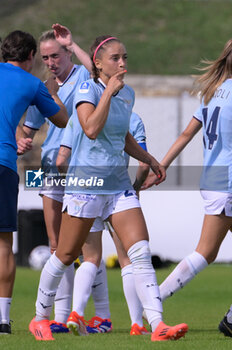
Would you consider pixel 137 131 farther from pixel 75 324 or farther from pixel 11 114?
pixel 75 324

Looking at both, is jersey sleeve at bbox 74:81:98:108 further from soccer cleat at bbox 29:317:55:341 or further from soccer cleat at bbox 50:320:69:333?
soccer cleat at bbox 50:320:69:333

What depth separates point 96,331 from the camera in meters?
7.43

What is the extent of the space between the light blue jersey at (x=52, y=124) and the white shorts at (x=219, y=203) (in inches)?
57.8

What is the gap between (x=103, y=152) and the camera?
6340 millimetres

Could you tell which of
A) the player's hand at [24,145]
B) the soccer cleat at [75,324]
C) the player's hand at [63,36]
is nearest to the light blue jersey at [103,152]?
the player's hand at [24,145]

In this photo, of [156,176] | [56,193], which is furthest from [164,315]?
[156,176]

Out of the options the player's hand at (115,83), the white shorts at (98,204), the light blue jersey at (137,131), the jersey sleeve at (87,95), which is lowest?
the white shorts at (98,204)

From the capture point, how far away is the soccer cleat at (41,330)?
21.5ft

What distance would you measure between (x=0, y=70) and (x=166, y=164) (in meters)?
1.58

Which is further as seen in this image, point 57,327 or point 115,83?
point 57,327

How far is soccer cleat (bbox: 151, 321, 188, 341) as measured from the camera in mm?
5918

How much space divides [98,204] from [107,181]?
0.56ft

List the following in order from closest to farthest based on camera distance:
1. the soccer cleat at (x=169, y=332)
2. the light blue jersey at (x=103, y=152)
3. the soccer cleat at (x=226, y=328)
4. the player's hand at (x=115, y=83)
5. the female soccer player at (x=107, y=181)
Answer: the soccer cleat at (x=169, y=332) < the player's hand at (x=115, y=83) < the female soccer player at (x=107, y=181) < the light blue jersey at (x=103, y=152) < the soccer cleat at (x=226, y=328)

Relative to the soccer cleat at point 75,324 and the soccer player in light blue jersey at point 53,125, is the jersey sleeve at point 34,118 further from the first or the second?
the soccer cleat at point 75,324
